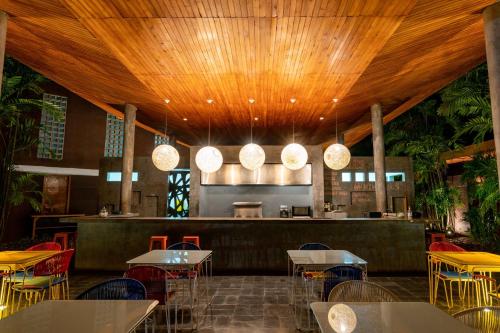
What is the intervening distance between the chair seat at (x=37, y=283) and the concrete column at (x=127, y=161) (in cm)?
354

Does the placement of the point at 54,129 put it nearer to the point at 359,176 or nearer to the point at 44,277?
the point at 44,277

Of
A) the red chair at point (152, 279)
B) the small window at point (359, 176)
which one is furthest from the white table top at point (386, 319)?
the small window at point (359, 176)

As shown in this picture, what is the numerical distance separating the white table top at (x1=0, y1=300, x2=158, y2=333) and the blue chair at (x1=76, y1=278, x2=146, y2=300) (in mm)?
328

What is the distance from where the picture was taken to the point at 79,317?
1.74m

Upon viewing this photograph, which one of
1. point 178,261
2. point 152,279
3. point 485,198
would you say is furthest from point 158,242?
point 485,198

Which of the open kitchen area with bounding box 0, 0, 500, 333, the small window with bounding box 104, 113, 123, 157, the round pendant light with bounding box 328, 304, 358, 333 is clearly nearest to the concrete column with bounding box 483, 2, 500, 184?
the open kitchen area with bounding box 0, 0, 500, 333

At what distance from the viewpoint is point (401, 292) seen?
4.79 metres

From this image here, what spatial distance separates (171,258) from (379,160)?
19.4 ft

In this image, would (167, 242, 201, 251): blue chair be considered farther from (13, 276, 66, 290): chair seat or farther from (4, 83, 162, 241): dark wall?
(4, 83, 162, 241): dark wall

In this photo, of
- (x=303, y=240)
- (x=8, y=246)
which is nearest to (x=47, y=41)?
(x=303, y=240)

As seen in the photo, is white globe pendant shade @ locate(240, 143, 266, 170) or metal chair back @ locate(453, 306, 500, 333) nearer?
metal chair back @ locate(453, 306, 500, 333)

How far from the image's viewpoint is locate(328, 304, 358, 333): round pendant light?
158 cm

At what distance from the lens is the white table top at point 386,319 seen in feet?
5.16

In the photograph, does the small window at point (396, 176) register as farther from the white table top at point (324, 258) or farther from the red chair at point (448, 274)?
the white table top at point (324, 258)
